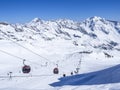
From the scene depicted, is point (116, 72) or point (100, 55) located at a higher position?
point (100, 55)

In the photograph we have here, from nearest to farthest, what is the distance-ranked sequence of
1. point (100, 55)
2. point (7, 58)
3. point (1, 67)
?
point (1, 67) → point (7, 58) → point (100, 55)

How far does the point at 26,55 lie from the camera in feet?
533

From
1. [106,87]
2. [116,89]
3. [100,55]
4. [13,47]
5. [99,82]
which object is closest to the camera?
[116,89]

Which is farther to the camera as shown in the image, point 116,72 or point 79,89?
point 116,72

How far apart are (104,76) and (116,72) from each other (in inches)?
29.8

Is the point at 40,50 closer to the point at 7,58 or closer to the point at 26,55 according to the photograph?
the point at 26,55

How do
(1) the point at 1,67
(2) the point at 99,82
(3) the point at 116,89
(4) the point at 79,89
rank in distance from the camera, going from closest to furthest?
(3) the point at 116,89 < (4) the point at 79,89 < (2) the point at 99,82 < (1) the point at 1,67

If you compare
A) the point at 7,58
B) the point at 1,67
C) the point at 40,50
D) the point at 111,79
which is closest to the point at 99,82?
the point at 111,79

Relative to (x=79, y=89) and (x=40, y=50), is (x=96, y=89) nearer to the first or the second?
(x=79, y=89)

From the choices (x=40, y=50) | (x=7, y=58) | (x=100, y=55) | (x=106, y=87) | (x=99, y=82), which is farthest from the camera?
(x=40, y=50)

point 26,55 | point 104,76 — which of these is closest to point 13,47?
point 26,55

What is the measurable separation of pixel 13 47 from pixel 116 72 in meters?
164

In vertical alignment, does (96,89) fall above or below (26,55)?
below

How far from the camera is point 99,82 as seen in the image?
15148 mm
